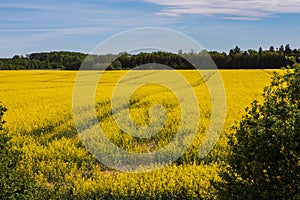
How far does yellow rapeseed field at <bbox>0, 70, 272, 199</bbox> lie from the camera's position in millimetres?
10352

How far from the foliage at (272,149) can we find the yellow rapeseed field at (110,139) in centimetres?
348

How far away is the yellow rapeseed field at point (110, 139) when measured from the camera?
10352 millimetres

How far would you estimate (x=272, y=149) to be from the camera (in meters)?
5.59

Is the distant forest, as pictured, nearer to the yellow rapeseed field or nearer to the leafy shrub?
the yellow rapeseed field

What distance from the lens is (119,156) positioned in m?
13.8

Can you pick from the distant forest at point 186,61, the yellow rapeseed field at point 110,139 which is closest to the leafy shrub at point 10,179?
the yellow rapeseed field at point 110,139

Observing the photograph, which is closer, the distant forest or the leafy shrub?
the leafy shrub

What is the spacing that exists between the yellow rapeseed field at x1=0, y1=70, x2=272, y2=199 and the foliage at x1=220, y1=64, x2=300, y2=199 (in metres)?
3.48

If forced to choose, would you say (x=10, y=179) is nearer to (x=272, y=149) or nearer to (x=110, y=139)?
(x=272, y=149)

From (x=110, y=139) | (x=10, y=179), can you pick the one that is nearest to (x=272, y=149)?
(x=10, y=179)

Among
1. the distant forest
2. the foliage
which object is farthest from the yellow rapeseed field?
the distant forest

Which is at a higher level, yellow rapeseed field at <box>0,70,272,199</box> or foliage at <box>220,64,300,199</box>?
foliage at <box>220,64,300,199</box>

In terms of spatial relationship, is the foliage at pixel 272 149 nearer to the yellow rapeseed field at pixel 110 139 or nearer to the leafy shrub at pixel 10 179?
the yellow rapeseed field at pixel 110 139

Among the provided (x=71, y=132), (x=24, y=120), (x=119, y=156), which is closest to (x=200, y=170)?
(x=119, y=156)
